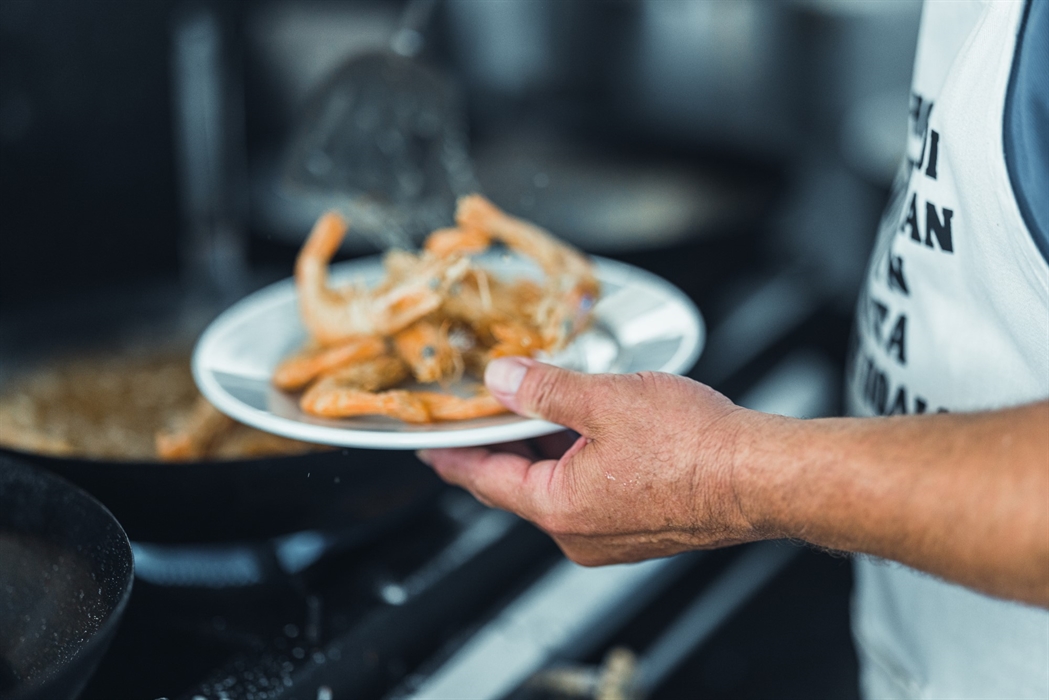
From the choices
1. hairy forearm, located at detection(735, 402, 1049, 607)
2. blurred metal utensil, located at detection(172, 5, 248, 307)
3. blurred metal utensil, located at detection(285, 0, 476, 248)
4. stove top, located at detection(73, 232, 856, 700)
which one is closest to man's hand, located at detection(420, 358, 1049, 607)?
hairy forearm, located at detection(735, 402, 1049, 607)

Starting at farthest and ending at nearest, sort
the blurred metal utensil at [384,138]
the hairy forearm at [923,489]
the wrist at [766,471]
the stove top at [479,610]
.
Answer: the blurred metal utensil at [384,138], the stove top at [479,610], the wrist at [766,471], the hairy forearm at [923,489]

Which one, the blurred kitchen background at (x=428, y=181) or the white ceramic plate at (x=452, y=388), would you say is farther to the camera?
the blurred kitchen background at (x=428, y=181)

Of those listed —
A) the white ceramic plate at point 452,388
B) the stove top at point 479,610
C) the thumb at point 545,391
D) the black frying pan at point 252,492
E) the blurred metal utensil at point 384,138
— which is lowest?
the stove top at point 479,610

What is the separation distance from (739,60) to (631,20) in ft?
1.88

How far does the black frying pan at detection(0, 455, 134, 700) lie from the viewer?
2.64 feet

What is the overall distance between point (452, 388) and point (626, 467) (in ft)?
1.33

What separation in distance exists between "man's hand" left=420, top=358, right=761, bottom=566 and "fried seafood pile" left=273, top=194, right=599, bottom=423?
139 millimetres

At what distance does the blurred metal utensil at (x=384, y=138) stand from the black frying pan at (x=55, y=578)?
0.76m

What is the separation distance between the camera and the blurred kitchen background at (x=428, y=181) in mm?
1702

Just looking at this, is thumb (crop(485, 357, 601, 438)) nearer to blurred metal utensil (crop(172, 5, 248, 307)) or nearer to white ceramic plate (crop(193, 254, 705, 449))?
white ceramic plate (crop(193, 254, 705, 449))

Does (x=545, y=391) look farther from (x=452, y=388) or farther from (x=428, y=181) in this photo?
(x=428, y=181)

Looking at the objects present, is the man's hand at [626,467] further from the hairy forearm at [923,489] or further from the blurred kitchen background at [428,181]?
the blurred kitchen background at [428,181]

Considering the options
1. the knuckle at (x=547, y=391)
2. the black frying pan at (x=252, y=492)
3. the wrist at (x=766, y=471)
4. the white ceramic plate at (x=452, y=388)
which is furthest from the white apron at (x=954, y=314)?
the black frying pan at (x=252, y=492)

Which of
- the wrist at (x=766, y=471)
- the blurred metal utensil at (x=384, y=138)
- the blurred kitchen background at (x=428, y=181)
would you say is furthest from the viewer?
Result: the blurred kitchen background at (x=428, y=181)
